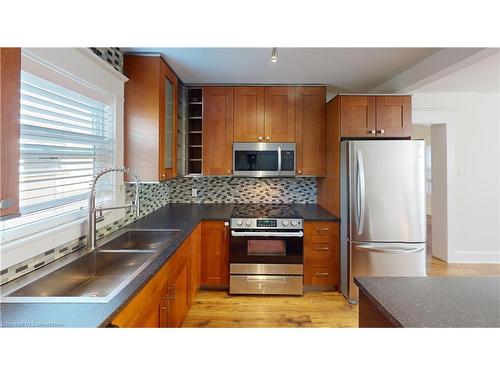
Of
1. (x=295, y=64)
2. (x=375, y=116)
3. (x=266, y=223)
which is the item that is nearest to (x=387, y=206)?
(x=375, y=116)

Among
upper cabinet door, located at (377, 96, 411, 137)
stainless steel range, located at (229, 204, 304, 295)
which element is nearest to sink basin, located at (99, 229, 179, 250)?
stainless steel range, located at (229, 204, 304, 295)

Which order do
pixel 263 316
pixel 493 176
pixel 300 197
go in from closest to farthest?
1. pixel 263 316
2. pixel 300 197
3. pixel 493 176

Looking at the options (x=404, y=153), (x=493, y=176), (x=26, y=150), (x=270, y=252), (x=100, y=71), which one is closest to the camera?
(x=26, y=150)

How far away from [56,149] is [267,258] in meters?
2.09

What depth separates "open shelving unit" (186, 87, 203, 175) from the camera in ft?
11.8

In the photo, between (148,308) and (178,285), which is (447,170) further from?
(148,308)

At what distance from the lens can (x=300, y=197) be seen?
3.88 metres

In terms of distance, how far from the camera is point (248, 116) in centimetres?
354

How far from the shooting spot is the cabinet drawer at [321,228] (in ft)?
10.2

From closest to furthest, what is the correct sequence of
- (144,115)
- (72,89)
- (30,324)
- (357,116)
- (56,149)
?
(30,324) → (56,149) → (72,89) → (144,115) → (357,116)

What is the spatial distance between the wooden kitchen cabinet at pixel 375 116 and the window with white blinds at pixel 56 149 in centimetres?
230

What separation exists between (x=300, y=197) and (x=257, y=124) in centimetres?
110
